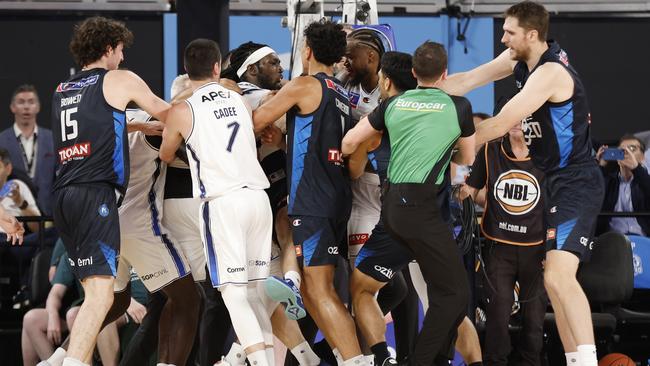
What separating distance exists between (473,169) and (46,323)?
12.3ft

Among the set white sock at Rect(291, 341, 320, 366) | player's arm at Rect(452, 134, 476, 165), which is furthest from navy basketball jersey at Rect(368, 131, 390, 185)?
white sock at Rect(291, 341, 320, 366)

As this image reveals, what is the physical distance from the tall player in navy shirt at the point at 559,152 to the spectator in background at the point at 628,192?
3461 millimetres

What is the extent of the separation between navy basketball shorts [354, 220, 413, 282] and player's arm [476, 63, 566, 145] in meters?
0.98

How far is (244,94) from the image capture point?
843 centimetres

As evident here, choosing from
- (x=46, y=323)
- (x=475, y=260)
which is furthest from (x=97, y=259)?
(x=475, y=260)

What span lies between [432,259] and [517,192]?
7.19 ft

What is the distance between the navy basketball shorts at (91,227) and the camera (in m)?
7.56

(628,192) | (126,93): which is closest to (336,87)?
(126,93)

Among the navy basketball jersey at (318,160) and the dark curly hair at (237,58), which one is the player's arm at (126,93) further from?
the dark curly hair at (237,58)

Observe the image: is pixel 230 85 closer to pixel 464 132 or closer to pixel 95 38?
pixel 95 38

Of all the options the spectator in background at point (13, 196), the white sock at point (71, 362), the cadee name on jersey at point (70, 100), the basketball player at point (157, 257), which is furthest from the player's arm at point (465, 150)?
the spectator in background at point (13, 196)

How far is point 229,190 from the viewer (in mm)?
7625

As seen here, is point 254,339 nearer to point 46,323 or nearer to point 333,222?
point 333,222

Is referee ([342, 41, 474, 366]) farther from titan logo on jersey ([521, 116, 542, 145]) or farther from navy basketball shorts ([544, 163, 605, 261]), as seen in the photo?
navy basketball shorts ([544, 163, 605, 261])
